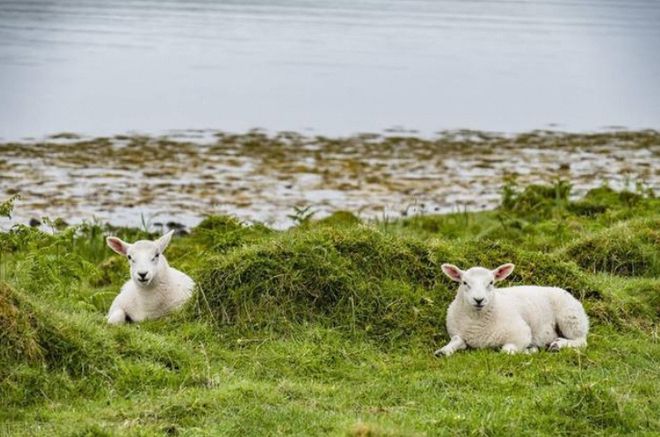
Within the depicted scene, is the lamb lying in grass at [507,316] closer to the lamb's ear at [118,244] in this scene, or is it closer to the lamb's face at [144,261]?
the lamb's face at [144,261]

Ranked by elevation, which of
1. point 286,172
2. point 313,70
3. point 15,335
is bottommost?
point 286,172

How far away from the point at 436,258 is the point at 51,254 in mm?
4971

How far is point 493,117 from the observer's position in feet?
135

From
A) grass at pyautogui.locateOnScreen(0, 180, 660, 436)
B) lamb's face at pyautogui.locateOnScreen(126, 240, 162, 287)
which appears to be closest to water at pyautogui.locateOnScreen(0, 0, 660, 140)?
lamb's face at pyautogui.locateOnScreen(126, 240, 162, 287)

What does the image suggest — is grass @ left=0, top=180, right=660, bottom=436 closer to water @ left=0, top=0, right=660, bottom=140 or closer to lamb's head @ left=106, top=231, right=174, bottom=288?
lamb's head @ left=106, top=231, right=174, bottom=288

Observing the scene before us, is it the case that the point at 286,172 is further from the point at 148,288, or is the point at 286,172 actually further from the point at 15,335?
the point at 15,335

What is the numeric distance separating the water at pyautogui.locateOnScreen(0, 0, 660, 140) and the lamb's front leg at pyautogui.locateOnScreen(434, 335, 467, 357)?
75.4 feet

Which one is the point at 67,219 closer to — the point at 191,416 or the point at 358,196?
the point at 358,196

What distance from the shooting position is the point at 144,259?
12062 mm

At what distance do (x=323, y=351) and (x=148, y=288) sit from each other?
2.37 meters

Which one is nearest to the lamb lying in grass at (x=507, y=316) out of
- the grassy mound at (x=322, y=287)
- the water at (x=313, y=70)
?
the grassy mound at (x=322, y=287)

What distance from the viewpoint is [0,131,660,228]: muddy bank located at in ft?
76.9

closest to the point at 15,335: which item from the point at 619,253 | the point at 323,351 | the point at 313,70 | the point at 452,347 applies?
the point at 323,351

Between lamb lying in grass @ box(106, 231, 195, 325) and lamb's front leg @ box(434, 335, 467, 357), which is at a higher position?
lamb lying in grass @ box(106, 231, 195, 325)
